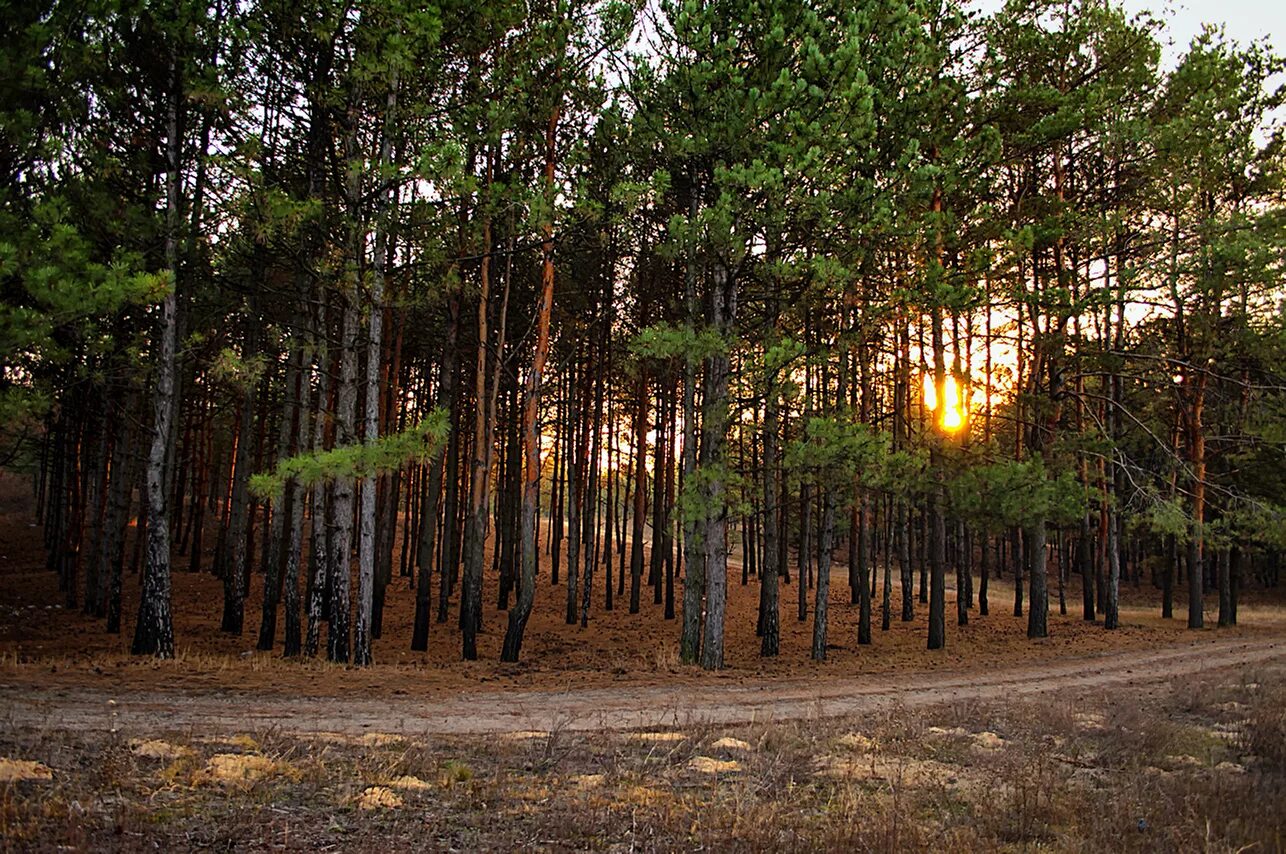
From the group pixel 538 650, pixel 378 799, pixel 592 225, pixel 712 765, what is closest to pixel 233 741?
pixel 378 799

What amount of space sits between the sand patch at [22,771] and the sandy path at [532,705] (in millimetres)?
1696

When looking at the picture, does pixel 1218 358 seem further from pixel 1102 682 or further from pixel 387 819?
pixel 387 819

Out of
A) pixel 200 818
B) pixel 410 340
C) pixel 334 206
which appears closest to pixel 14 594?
pixel 410 340

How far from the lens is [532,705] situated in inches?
412

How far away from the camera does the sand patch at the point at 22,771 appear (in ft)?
16.8

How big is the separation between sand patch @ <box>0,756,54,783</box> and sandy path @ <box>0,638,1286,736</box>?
1.70 m

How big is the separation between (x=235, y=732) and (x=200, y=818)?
2.67 metres

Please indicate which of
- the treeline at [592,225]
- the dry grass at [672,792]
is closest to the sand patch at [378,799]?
the dry grass at [672,792]

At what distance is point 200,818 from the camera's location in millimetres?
4895

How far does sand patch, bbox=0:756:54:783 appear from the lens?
16.8 feet

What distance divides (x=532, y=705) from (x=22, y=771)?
6007mm

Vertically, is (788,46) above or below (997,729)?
above

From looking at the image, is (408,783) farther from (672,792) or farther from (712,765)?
(712,765)

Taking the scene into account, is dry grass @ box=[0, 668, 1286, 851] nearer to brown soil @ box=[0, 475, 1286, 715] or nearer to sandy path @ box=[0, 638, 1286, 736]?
sandy path @ box=[0, 638, 1286, 736]
